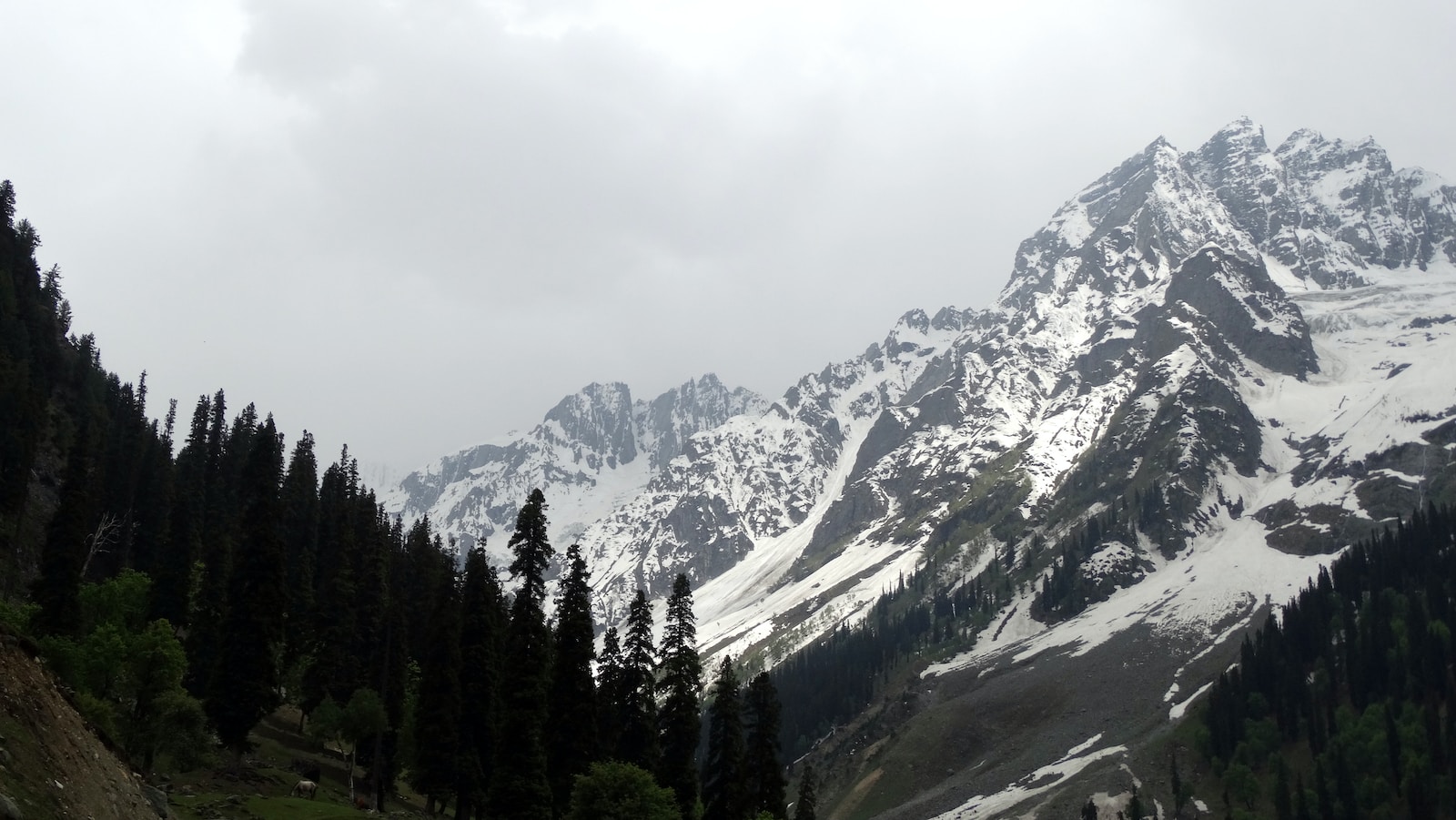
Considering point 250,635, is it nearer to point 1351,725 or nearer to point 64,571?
point 64,571

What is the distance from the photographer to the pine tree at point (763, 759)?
75.1 m

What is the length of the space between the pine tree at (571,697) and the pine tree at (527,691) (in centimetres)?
87

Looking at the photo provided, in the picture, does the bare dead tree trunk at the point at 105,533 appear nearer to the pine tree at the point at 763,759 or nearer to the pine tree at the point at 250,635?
the pine tree at the point at 250,635

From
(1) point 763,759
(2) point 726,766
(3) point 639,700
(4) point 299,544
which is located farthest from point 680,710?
(4) point 299,544

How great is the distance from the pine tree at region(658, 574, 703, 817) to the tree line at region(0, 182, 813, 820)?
14cm

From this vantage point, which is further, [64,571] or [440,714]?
[64,571]

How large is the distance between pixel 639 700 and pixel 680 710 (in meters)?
2.62

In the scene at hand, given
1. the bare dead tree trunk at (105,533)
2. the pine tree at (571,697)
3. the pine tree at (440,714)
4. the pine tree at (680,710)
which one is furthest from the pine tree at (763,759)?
the bare dead tree trunk at (105,533)

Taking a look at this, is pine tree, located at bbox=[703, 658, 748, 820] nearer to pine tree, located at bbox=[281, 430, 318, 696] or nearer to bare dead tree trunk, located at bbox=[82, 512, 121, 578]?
pine tree, located at bbox=[281, 430, 318, 696]

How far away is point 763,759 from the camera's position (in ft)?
250

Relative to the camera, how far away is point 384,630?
320 feet

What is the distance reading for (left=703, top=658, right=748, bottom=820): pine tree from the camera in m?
72.9

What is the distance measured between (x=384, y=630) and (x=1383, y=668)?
6272 inches

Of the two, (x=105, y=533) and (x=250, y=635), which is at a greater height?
(x=105, y=533)
